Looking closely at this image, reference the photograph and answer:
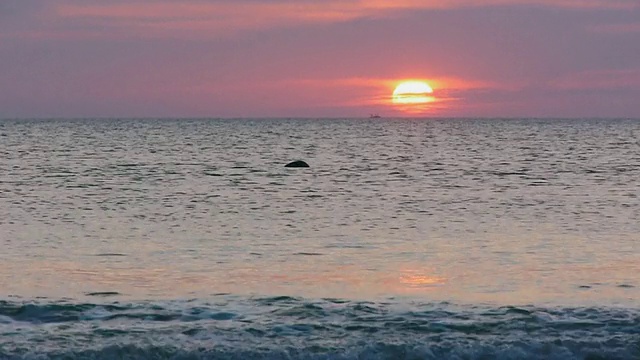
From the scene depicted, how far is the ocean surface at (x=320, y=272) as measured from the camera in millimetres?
16328

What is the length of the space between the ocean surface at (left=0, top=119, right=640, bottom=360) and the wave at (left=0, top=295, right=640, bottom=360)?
4 centimetres

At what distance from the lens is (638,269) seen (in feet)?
73.4

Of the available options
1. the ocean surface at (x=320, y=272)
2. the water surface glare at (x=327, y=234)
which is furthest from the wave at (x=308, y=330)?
the water surface glare at (x=327, y=234)

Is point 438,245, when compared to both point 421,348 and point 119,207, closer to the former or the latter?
point 421,348

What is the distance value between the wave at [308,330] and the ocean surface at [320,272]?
44 mm

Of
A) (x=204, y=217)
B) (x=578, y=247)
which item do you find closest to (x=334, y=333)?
(x=578, y=247)

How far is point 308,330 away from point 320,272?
5092 millimetres

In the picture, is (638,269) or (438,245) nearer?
(638,269)

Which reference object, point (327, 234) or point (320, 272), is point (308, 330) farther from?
point (327, 234)

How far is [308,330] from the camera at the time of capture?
17172 millimetres

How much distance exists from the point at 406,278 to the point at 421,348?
5.69 m

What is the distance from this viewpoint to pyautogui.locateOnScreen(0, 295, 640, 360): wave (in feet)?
51.6

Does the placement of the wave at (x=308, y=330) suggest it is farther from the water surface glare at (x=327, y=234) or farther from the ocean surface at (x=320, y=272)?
the water surface glare at (x=327, y=234)

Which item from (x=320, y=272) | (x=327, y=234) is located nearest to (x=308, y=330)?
(x=320, y=272)
